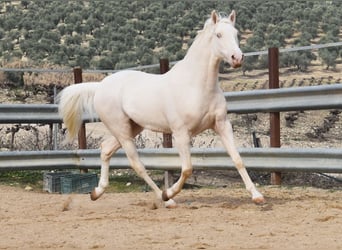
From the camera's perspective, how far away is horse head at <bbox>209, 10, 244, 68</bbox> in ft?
24.6

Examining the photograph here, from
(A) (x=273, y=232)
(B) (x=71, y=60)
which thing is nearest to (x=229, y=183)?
(A) (x=273, y=232)

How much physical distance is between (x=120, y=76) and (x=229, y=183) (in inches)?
93.7

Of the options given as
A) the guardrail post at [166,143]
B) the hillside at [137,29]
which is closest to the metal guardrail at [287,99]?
the guardrail post at [166,143]

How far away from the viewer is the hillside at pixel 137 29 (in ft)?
107

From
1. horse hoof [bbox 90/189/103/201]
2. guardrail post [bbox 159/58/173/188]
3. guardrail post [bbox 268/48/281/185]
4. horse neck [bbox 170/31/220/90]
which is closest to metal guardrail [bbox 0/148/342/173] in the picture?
guardrail post [bbox 159/58/173/188]

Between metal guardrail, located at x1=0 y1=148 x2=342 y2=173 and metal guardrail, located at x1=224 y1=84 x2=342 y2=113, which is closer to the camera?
metal guardrail, located at x1=0 y1=148 x2=342 y2=173

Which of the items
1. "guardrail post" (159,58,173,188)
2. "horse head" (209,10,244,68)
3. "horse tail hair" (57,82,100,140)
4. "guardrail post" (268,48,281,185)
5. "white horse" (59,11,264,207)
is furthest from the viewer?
"guardrail post" (159,58,173,188)

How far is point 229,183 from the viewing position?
33.4ft

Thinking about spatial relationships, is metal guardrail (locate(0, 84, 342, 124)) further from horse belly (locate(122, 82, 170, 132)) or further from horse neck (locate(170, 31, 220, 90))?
horse belly (locate(122, 82, 170, 132))

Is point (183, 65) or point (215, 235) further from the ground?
point (183, 65)

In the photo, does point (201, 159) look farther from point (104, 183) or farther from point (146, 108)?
point (146, 108)

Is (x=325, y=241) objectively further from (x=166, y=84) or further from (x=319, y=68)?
(x=319, y=68)

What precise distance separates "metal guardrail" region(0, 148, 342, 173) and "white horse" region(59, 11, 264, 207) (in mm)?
1101

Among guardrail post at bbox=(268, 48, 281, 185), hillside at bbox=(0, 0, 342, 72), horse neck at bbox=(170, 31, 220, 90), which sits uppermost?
horse neck at bbox=(170, 31, 220, 90)
